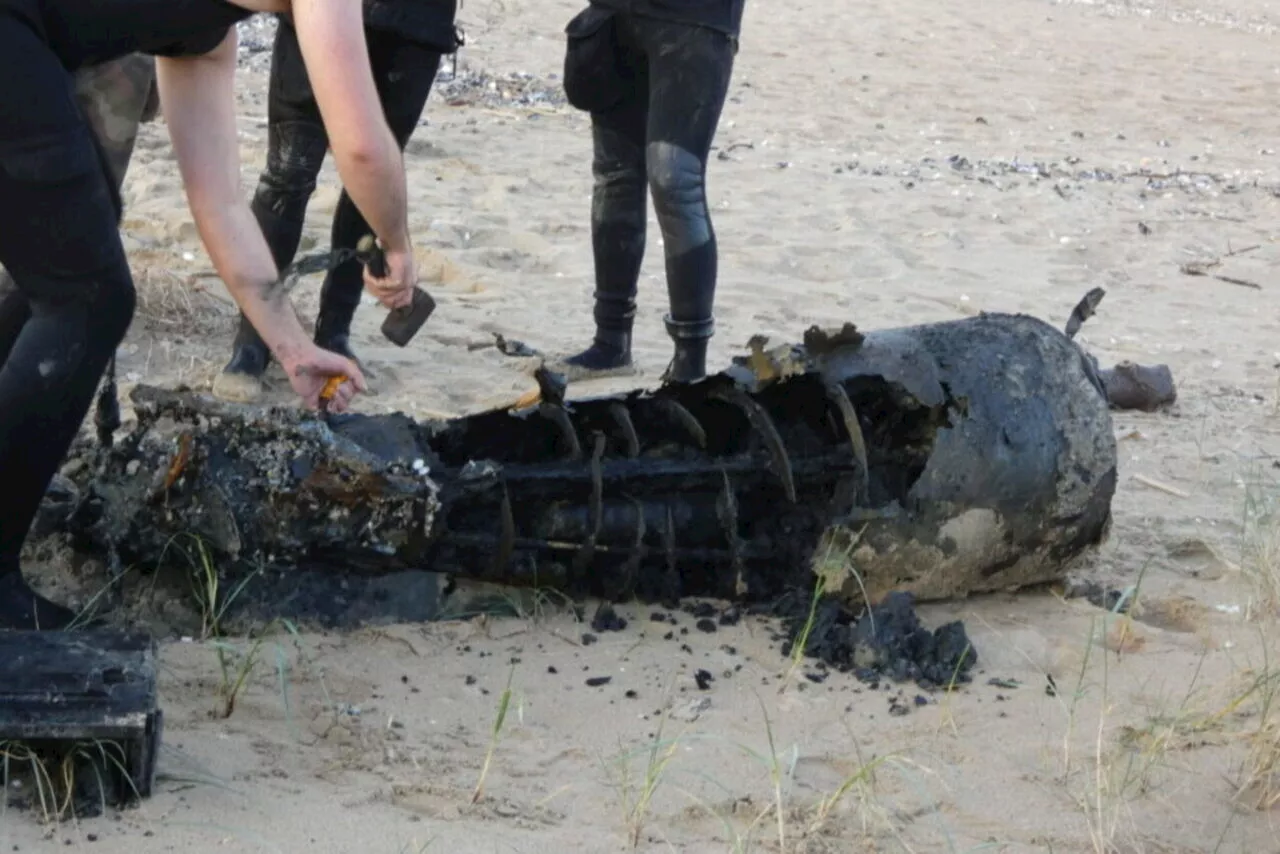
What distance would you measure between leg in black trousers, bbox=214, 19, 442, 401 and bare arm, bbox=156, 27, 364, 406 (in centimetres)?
128

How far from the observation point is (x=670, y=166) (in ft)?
14.5

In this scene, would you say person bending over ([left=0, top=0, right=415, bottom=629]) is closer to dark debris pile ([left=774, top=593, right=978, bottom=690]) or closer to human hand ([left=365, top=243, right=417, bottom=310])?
human hand ([left=365, top=243, right=417, bottom=310])

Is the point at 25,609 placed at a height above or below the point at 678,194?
below

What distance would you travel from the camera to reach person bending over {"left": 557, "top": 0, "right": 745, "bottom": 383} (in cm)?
437

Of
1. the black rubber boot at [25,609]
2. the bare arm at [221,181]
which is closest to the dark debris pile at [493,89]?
the bare arm at [221,181]

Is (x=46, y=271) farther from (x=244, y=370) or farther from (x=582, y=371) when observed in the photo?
(x=582, y=371)

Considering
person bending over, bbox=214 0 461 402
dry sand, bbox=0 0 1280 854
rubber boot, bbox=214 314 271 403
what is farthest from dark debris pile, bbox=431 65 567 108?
rubber boot, bbox=214 314 271 403

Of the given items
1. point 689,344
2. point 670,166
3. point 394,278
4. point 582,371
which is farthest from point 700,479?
point 582,371

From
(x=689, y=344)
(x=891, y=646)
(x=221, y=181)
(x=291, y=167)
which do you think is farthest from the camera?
(x=689, y=344)

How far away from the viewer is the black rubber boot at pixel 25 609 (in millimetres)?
2809

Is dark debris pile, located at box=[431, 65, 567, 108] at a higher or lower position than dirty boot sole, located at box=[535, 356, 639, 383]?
higher

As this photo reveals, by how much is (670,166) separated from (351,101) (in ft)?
6.32

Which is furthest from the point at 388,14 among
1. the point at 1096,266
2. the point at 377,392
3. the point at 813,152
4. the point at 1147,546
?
the point at 813,152

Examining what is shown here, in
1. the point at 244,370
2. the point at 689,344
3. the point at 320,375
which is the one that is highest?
the point at 320,375
